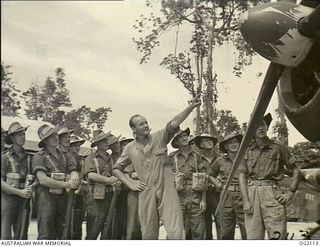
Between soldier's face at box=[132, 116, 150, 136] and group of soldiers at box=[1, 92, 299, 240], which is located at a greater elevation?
soldier's face at box=[132, 116, 150, 136]

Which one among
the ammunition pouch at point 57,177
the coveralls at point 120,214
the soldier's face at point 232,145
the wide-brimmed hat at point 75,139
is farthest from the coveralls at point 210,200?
the ammunition pouch at point 57,177

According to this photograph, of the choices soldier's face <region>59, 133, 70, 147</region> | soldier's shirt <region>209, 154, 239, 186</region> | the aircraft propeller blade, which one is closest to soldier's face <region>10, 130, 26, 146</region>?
soldier's face <region>59, 133, 70, 147</region>

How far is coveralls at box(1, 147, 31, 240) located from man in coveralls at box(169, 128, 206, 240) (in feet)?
3.04

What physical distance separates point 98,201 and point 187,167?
24.0 inches

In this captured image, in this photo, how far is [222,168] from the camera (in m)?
3.53

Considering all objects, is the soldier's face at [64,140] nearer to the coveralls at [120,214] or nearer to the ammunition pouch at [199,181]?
the coveralls at [120,214]

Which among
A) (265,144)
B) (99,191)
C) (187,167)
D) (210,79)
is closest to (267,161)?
(265,144)

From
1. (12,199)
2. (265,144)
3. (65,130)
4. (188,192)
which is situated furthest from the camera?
(265,144)

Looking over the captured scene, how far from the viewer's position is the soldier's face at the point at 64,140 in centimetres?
339

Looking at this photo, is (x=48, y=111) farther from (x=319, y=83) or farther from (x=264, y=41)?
(x=319, y=83)

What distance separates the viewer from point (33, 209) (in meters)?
3.32

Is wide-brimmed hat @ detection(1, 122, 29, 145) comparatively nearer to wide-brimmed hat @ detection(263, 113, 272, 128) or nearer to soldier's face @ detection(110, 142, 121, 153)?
soldier's face @ detection(110, 142, 121, 153)

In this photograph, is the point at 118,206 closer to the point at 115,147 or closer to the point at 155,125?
the point at 115,147

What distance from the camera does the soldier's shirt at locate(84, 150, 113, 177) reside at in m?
3.43
